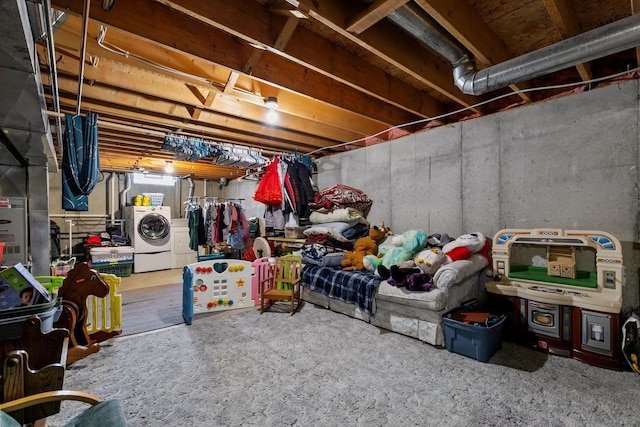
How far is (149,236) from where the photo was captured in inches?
250

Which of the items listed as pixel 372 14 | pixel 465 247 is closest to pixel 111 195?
pixel 372 14

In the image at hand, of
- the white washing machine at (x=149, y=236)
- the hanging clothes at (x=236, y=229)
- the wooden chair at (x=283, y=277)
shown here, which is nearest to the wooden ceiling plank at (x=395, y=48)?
the wooden chair at (x=283, y=277)

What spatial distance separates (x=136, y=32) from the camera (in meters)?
1.79

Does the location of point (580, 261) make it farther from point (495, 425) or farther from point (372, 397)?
point (372, 397)

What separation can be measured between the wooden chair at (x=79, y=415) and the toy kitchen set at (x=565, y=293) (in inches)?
116

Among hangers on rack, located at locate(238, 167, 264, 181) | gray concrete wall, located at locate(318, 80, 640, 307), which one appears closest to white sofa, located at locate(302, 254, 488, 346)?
gray concrete wall, located at locate(318, 80, 640, 307)

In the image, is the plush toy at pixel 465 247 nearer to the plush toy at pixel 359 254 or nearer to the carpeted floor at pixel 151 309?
the plush toy at pixel 359 254

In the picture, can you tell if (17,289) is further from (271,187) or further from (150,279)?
(150,279)

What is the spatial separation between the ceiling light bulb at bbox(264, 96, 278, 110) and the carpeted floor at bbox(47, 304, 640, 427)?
2336mm

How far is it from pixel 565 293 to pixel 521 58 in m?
1.92

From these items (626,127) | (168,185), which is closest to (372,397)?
(626,127)

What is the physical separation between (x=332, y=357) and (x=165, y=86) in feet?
9.85

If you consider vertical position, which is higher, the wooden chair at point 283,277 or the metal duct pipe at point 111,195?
the metal duct pipe at point 111,195

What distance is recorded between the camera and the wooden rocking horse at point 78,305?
229 centimetres
